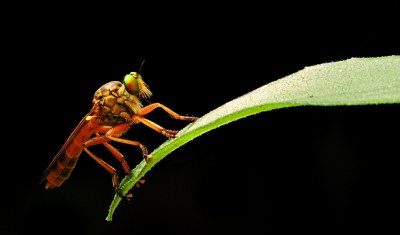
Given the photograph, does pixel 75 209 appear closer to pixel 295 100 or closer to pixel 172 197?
pixel 172 197

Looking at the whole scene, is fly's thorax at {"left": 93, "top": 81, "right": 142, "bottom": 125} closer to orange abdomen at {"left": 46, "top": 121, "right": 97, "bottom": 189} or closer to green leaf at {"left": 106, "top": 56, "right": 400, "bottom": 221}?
orange abdomen at {"left": 46, "top": 121, "right": 97, "bottom": 189}

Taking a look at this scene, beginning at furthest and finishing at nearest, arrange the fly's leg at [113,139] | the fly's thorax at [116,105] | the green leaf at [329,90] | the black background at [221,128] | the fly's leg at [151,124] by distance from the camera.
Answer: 1. the black background at [221,128]
2. the fly's thorax at [116,105]
3. the fly's leg at [113,139]
4. the fly's leg at [151,124]
5. the green leaf at [329,90]

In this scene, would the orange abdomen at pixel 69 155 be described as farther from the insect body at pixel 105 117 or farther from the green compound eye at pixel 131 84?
the green compound eye at pixel 131 84

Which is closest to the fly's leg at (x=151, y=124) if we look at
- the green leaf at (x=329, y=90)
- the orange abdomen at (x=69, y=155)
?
the orange abdomen at (x=69, y=155)

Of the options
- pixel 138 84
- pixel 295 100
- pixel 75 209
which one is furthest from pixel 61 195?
pixel 295 100

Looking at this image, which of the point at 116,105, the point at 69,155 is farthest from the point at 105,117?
the point at 69,155

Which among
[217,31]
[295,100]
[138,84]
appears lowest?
[295,100]
